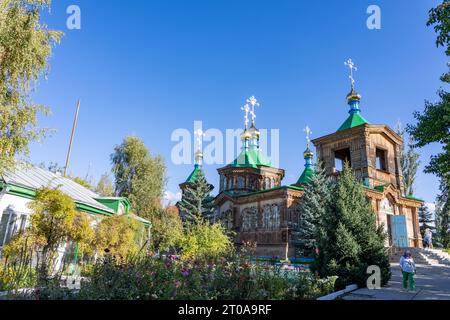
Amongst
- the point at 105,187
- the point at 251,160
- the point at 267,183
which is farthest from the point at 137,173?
the point at 267,183

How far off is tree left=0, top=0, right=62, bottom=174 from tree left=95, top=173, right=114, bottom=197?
26.4 metres

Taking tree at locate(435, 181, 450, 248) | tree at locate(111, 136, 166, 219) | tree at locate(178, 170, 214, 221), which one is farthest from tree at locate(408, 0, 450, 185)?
tree at locate(435, 181, 450, 248)

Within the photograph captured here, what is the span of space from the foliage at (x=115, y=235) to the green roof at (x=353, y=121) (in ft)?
68.2

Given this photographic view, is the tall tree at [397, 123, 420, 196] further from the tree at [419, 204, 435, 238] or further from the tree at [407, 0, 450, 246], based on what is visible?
the tree at [407, 0, 450, 246]

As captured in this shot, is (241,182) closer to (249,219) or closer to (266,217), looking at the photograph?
(249,219)

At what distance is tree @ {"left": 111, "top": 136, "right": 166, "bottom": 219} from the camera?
3594 cm

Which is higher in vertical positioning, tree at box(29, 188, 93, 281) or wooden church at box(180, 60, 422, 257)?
wooden church at box(180, 60, 422, 257)

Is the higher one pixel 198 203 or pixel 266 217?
pixel 198 203

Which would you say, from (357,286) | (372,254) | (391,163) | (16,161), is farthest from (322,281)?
(391,163)

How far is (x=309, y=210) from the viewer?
22.5 m

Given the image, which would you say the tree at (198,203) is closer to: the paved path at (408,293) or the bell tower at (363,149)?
the bell tower at (363,149)

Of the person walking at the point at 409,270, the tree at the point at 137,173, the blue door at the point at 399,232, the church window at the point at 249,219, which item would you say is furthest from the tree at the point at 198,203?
the person walking at the point at 409,270

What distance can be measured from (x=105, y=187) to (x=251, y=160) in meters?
17.6

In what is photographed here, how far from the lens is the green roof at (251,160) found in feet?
122
